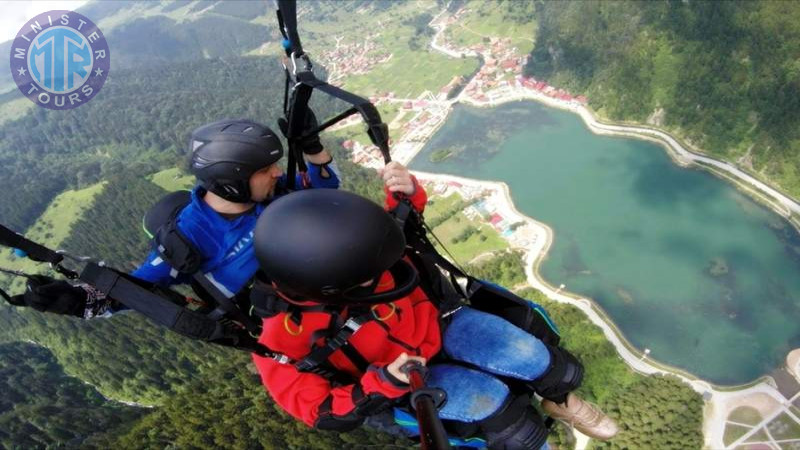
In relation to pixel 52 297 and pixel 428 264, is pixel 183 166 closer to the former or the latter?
pixel 52 297

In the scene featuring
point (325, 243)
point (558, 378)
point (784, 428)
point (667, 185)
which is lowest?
point (667, 185)

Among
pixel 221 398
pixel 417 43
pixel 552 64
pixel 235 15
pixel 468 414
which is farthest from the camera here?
pixel 235 15

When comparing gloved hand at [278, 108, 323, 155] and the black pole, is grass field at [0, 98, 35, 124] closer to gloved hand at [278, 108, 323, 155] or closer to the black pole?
gloved hand at [278, 108, 323, 155]

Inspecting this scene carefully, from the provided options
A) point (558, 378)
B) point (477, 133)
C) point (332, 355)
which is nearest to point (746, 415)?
point (558, 378)

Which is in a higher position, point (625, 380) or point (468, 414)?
point (468, 414)

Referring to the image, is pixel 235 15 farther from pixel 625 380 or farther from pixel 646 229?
pixel 625 380

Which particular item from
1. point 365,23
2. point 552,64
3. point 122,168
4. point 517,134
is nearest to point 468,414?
point 517,134

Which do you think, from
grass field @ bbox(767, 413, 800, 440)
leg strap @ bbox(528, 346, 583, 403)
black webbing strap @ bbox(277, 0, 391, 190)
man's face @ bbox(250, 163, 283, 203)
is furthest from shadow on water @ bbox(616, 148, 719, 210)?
black webbing strap @ bbox(277, 0, 391, 190)
